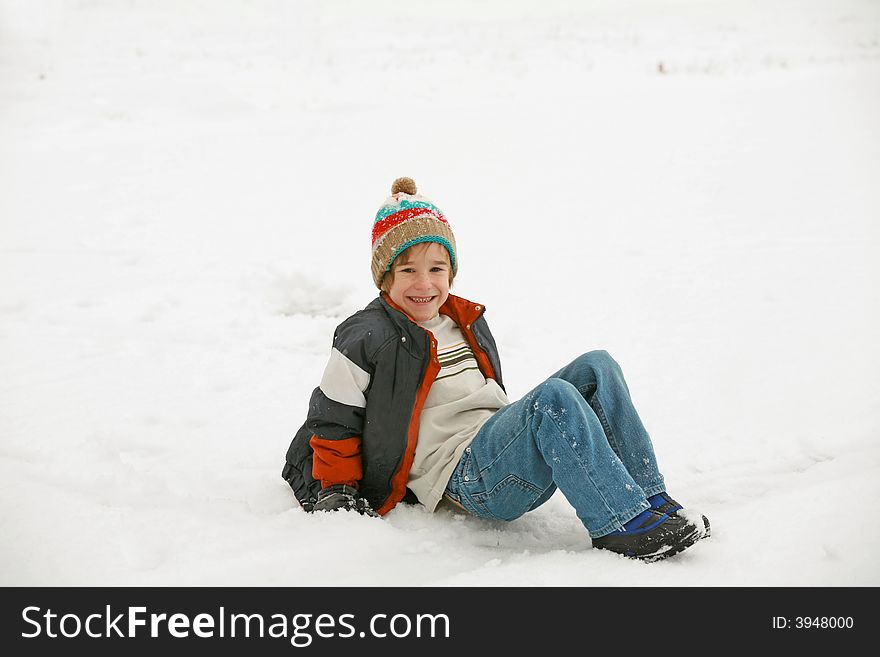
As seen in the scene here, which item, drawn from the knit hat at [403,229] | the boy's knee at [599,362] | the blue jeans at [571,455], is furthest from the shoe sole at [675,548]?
the knit hat at [403,229]

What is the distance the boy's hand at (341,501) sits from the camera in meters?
2.26

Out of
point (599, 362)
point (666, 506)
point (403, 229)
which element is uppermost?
point (403, 229)

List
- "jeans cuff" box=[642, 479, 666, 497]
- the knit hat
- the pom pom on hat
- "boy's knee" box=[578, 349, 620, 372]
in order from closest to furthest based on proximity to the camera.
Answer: "jeans cuff" box=[642, 479, 666, 497], "boy's knee" box=[578, 349, 620, 372], the knit hat, the pom pom on hat

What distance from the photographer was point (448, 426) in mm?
2369

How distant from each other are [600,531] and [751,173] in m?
4.84

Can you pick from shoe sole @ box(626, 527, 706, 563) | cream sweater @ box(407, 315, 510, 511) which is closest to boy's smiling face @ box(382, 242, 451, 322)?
cream sweater @ box(407, 315, 510, 511)

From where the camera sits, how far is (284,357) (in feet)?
12.4

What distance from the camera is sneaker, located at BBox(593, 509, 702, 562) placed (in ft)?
6.48

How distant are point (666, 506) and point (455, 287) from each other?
2.82 m

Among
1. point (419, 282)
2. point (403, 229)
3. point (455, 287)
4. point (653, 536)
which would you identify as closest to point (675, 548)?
point (653, 536)

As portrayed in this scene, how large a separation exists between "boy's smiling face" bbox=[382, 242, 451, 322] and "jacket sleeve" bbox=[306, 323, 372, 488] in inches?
7.7

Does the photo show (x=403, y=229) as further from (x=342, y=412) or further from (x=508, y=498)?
(x=508, y=498)

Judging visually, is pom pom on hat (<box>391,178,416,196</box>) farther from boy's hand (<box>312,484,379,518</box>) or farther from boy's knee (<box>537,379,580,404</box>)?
boy's hand (<box>312,484,379,518</box>)

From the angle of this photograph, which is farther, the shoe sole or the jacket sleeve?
the jacket sleeve
